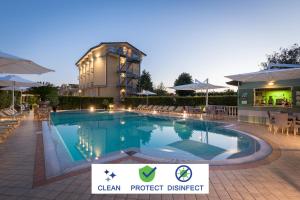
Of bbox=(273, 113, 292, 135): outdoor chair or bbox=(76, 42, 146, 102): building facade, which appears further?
bbox=(76, 42, 146, 102): building facade

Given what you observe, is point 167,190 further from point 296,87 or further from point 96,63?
point 96,63

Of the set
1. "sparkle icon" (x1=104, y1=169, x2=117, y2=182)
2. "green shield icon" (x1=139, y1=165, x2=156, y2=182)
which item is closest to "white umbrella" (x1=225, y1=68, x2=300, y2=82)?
"green shield icon" (x1=139, y1=165, x2=156, y2=182)

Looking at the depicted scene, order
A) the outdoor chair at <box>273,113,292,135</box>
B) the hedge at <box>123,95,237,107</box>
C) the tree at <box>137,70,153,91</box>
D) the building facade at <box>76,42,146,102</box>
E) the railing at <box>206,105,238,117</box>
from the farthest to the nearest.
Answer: the tree at <box>137,70,153,91</box> < the building facade at <box>76,42,146,102</box> < the hedge at <box>123,95,237,107</box> < the railing at <box>206,105,238,117</box> < the outdoor chair at <box>273,113,292,135</box>

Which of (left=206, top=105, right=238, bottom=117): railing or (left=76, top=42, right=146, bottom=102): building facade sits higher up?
(left=76, top=42, right=146, bottom=102): building facade

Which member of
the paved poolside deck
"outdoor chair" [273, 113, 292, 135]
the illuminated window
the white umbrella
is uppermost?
the illuminated window

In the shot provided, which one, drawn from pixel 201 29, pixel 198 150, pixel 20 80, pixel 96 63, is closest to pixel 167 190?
pixel 198 150

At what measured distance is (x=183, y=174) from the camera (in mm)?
3039

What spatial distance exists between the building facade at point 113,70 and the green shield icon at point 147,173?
2875 cm

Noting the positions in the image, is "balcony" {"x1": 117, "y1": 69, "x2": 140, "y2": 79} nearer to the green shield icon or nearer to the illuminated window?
the illuminated window

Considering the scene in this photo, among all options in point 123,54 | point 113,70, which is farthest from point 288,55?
point 113,70

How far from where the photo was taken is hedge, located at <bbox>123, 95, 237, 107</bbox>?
57.7 ft

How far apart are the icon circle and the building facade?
2888 centimetres

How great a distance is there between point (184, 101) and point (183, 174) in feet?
60.9

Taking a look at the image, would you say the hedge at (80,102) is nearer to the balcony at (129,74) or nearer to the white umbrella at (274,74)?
the balcony at (129,74)
